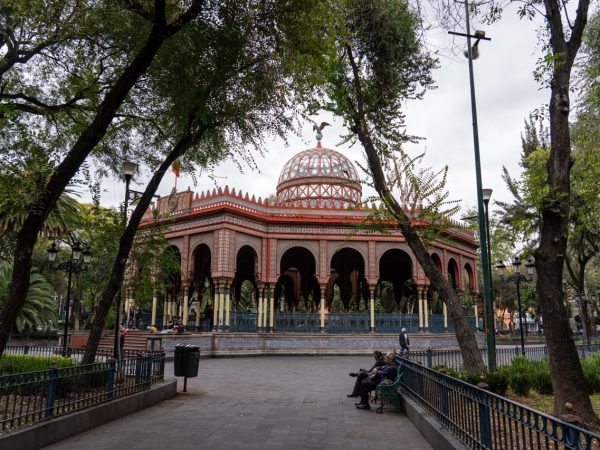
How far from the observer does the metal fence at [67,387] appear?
565 cm

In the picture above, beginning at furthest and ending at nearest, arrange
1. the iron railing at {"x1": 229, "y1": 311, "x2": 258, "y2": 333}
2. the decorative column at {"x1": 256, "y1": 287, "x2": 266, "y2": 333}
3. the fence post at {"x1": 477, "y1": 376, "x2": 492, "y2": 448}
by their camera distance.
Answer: the decorative column at {"x1": 256, "y1": 287, "x2": 266, "y2": 333}
the iron railing at {"x1": 229, "y1": 311, "x2": 258, "y2": 333}
the fence post at {"x1": 477, "y1": 376, "x2": 492, "y2": 448}

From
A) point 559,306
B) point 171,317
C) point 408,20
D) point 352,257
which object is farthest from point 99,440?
point 352,257

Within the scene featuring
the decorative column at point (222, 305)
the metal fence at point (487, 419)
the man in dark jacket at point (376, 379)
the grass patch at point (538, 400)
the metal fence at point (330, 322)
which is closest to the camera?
the metal fence at point (487, 419)

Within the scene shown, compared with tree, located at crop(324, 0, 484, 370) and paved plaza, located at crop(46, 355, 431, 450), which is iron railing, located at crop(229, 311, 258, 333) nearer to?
paved plaza, located at crop(46, 355, 431, 450)

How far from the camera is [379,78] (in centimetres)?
→ 1191

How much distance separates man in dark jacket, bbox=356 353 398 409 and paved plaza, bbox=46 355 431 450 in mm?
267

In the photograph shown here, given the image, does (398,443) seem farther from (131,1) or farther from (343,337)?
(343,337)

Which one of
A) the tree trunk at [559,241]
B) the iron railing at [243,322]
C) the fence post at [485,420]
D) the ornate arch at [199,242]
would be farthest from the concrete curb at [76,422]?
the ornate arch at [199,242]

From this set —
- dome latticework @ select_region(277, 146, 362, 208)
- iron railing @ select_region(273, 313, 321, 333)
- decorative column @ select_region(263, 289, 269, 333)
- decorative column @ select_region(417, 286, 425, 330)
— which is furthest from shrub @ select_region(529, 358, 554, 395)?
dome latticework @ select_region(277, 146, 362, 208)

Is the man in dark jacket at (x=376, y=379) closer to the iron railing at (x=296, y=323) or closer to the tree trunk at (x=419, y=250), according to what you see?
the tree trunk at (x=419, y=250)

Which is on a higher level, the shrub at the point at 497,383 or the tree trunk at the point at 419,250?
the tree trunk at the point at 419,250

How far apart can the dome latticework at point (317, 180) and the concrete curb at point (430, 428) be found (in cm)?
1948

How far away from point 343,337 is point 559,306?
17958 mm

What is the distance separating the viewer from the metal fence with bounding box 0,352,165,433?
5.65m
